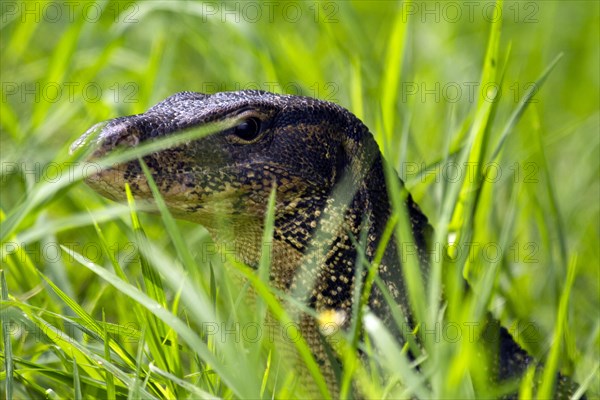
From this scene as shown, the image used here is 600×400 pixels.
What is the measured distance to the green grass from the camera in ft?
9.78

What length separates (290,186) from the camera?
3.48 m

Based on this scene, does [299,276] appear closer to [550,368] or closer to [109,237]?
[550,368]

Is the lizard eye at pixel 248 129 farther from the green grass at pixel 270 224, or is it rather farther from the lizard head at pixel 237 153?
the green grass at pixel 270 224

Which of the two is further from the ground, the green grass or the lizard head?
the lizard head

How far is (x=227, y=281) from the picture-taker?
321 centimetres

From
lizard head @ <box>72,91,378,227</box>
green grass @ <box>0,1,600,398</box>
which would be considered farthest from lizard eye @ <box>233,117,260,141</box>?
green grass @ <box>0,1,600,398</box>

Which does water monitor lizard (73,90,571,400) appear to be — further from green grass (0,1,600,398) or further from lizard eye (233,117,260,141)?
green grass (0,1,600,398)

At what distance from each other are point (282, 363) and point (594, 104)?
4195 mm

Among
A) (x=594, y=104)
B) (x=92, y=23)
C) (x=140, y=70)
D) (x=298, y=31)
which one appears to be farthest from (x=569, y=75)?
(x=92, y=23)

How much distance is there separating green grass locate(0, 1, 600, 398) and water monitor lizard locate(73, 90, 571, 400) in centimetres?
11

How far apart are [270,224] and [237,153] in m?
0.61

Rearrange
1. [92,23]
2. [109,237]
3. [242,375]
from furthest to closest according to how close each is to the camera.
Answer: [92,23], [109,237], [242,375]

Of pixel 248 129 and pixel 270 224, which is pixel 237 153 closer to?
pixel 248 129

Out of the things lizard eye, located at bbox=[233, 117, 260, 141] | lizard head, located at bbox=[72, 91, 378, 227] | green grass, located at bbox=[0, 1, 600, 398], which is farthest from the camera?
lizard eye, located at bbox=[233, 117, 260, 141]
